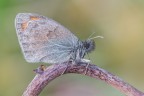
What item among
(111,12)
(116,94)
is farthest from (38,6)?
(116,94)

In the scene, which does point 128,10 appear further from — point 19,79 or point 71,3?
point 19,79

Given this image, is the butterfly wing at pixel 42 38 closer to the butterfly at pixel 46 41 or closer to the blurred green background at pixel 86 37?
the butterfly at pixel 46 41

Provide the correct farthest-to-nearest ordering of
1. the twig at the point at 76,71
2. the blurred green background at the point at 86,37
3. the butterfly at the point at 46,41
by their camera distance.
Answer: the blurred green background at the point at 86,37, the butterfly at the point at 46,41, the twig at the point at 76,71

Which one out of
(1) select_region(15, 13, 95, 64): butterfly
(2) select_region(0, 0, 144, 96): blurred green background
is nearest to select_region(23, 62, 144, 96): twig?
(1) select_region(15, 13, 95, 64): butterfly

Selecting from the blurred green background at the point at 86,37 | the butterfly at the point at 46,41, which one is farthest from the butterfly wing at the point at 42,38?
the blurred green background at the point at 86,37

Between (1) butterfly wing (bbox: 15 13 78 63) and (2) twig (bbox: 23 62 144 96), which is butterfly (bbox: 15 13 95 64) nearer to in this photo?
(1) butterfly wing (bbox: 15 13 78 63)

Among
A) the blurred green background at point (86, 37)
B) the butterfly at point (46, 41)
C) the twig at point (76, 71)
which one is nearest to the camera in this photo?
the twig at point (76, 71)

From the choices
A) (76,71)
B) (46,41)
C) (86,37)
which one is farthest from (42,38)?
(86,37)

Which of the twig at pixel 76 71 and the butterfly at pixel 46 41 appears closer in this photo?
the twig at pixel 76 71
